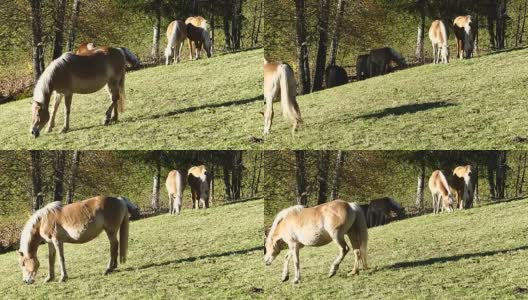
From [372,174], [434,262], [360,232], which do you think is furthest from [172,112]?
[434,262]

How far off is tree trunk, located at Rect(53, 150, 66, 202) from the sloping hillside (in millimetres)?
321

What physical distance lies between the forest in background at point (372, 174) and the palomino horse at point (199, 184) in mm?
677

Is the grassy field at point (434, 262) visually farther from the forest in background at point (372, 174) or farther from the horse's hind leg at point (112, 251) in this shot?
the horse's hind leg at point (112, 251)

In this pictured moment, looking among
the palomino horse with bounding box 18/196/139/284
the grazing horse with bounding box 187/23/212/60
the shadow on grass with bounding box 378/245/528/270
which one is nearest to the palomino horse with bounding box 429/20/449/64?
the shadow on grass with bounding box 378/245/528/270

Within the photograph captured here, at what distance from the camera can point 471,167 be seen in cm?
1095

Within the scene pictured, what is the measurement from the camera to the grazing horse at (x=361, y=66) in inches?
434

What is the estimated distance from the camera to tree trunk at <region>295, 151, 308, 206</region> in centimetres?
1073

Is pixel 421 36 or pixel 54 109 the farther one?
pixel 421 36

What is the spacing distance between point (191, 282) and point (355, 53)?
303 centimetres

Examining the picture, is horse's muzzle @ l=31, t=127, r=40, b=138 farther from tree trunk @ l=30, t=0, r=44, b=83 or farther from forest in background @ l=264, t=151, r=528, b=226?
forest in background @ l=264, t=151, r=528, b=226

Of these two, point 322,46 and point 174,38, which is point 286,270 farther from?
point 174,38

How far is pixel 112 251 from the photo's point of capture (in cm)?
1100

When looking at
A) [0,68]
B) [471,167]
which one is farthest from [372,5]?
[0,68]

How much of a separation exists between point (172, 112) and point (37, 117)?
4.62 ft
